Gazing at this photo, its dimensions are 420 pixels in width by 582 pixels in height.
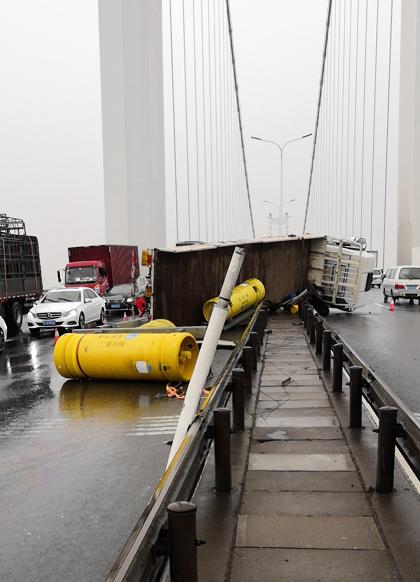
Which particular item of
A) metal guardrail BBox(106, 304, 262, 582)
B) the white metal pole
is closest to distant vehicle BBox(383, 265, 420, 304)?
metal guardrail BBox(106, 304, 262, 582)

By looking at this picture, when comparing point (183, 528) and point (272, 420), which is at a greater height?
point (183, 528)

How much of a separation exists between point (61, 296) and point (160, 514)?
1719cm

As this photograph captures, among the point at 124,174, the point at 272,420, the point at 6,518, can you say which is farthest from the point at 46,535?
the point at 124,174

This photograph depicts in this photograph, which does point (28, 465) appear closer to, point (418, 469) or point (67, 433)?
point (67, 433)

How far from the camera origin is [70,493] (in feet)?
16.1

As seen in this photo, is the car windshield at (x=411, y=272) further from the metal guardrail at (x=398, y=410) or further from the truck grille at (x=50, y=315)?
the metal guardrail at (x=398, y=410)

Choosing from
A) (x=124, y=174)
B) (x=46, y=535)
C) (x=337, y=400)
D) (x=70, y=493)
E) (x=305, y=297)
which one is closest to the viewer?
(x=46, y=535)

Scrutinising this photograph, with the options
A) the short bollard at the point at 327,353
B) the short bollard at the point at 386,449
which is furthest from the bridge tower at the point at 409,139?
the short bollard at the point at 386,449

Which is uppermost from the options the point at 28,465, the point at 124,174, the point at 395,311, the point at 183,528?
the point at 124,174

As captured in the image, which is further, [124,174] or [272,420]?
[124,174]

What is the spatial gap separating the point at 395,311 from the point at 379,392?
65.0 feet

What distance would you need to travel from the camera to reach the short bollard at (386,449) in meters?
3.89

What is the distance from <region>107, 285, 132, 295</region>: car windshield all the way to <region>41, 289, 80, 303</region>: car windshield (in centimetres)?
657

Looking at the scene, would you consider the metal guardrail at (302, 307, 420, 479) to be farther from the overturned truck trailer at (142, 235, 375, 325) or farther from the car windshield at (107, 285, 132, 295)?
the car windshield at (107, 285, 132, 295)
